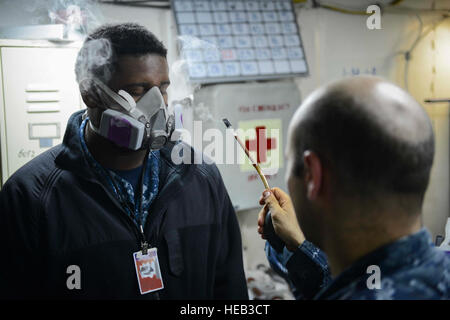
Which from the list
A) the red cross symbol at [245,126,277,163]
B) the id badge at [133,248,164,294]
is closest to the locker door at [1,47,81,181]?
the id badge at [133,248,164,294]

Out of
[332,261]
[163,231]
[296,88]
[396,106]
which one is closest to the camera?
[396,106]

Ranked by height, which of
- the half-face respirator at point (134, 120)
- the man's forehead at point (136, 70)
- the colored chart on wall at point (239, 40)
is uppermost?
the colored chart on wall at point (239, 40)

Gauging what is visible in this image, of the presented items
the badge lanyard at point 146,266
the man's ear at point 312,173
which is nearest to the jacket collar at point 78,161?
the badge lanyard at point 146,266

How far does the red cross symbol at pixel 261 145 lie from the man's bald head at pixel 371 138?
1.15m

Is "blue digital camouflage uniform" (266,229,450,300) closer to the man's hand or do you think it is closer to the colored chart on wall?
the man's hand

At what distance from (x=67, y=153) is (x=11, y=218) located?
234 mm

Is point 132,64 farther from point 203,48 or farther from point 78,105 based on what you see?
point 203,48

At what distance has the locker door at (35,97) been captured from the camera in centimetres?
155

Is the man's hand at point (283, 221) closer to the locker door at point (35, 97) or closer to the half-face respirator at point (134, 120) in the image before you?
the half-face respirator at point (134, 120)

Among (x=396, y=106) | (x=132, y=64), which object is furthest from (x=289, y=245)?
(x=132, y=64)

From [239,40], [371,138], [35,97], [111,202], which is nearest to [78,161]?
[111,202]

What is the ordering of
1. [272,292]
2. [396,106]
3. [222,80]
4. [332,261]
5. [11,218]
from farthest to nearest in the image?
[222,80] < [272,292] < [11,218] < [332,261] < [396,106]

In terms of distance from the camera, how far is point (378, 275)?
80 cm

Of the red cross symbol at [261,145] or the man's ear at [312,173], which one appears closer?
the man's ear at [312,173]
